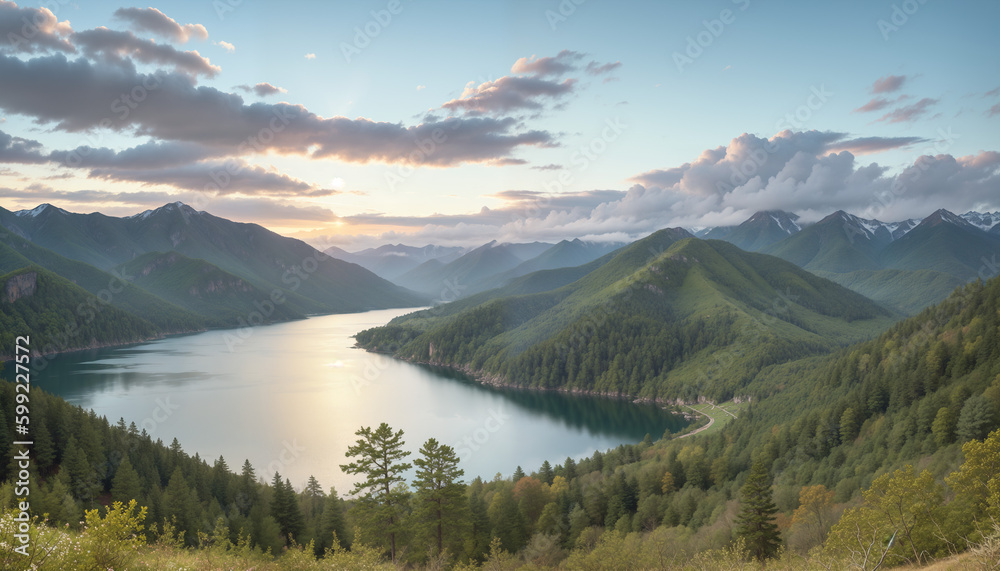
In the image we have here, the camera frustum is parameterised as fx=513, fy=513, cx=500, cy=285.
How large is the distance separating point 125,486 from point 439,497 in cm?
2785

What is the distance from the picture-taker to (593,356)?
179250 millimetres

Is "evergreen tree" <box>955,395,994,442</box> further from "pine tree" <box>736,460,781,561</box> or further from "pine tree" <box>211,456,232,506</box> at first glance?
"pine tree" <box>211,456,232,506</box>

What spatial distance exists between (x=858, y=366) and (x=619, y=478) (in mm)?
61014

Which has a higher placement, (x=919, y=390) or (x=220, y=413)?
(x=919, y=390)

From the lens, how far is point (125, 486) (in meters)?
42.8

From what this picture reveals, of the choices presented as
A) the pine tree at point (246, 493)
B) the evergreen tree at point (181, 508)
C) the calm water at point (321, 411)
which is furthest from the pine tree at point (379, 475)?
the calm water at point (321, 411)

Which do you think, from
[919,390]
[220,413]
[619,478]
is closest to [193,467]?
[619,478]

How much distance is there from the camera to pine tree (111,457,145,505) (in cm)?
4238

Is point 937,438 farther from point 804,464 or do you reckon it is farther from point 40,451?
point 40,451
